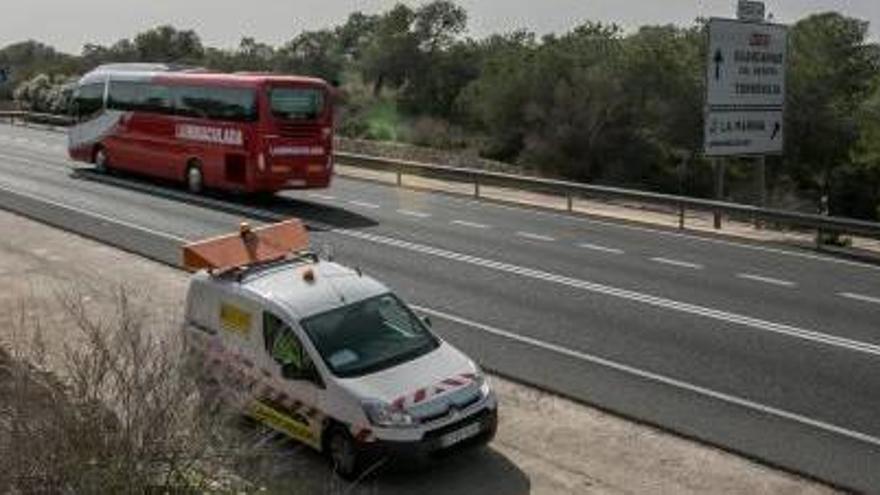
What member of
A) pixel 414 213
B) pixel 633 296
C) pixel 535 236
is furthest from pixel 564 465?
pixel 414 213

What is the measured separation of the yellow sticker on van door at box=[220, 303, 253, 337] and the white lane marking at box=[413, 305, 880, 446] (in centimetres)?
467

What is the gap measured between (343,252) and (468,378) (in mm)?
11565

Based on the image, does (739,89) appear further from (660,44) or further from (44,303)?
(660,44)

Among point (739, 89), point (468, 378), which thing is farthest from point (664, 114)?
point (468, 378)

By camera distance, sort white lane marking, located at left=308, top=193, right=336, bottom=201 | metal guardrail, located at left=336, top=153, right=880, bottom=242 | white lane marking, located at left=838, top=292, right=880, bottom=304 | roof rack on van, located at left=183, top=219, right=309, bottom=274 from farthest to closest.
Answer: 1. white lane marking, located at left=308, top=193, right=336, bottom=201
2. metal guardrail, located at left=336, top=153, right=880, bottom=242
3. white lane marking, located at left=838, top=292, right=880, bottom=304
4. roof rack on van, located at left=183, top=219, right=309, bottom=274

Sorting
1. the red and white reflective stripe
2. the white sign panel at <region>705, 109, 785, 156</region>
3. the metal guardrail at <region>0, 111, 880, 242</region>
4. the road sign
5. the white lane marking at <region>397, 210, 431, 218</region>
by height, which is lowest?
the white lane marking at <region>397, 210, 431, 218</region>

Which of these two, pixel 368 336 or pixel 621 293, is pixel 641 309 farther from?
pixel 368 336

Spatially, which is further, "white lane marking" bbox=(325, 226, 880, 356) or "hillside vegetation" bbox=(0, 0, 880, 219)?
"hillside vegetation" bbox=(0, 0, 880, 219)

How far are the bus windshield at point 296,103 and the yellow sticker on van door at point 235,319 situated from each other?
1628 cm

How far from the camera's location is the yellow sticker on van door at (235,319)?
12828 mm

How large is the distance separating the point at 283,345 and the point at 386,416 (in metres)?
1.60

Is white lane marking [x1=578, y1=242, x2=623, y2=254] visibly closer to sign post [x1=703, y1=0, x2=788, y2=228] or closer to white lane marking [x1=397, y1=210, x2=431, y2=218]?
sign post [x1=703, y1=0, x2=788, y2=228]

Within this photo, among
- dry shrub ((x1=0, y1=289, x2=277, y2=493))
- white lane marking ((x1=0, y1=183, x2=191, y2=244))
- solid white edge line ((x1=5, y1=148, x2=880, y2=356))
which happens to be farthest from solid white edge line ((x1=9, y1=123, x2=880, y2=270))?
dry shrub ((x1=0, y1=289, x2=277, y2=493))

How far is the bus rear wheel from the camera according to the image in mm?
31688
